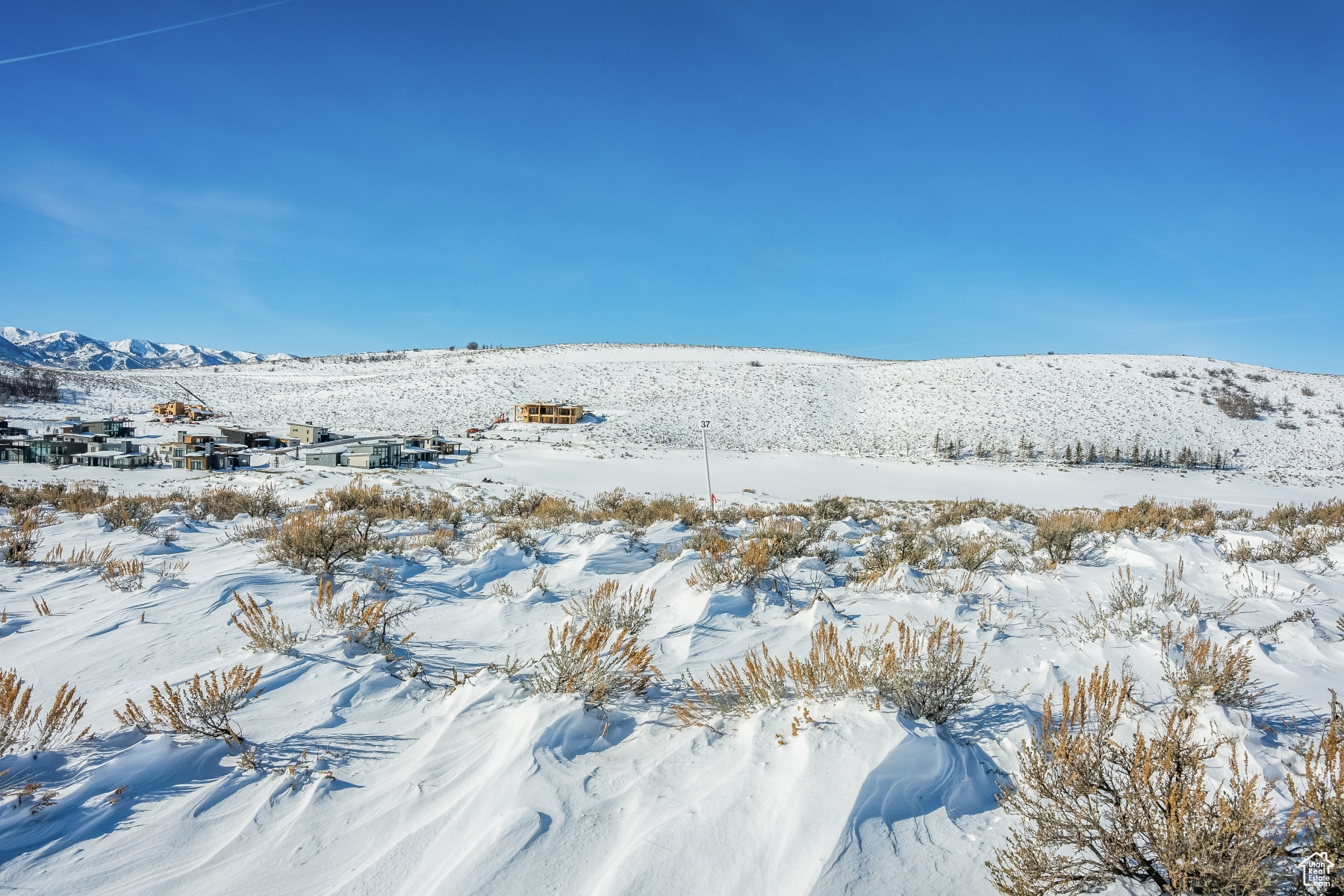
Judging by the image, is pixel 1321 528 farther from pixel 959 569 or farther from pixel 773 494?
pixel 773 494

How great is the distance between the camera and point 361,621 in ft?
13.9

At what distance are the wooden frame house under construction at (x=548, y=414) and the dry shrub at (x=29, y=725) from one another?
44.4 meters

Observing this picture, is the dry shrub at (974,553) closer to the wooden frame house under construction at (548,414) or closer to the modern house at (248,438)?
the modern house at (248,438)

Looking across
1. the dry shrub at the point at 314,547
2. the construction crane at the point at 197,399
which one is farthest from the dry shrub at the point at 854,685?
the construction crane at the point at 197,399

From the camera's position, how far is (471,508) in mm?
11961

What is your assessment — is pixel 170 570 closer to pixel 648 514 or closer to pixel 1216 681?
pixel 648 514

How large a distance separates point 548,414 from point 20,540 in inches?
1645

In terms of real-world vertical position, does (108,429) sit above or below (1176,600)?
above

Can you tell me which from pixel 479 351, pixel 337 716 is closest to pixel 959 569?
pixel 337 716

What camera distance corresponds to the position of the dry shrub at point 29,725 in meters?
2.59

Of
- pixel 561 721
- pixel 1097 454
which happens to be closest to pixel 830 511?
pixel 561 721

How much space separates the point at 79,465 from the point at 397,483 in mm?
19272

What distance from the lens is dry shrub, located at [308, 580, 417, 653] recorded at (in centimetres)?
408
